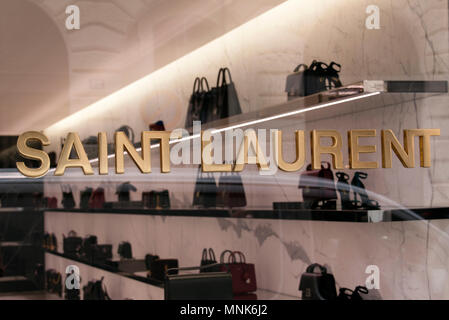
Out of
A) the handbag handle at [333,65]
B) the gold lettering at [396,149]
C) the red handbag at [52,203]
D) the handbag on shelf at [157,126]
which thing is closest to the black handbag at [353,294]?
the gold lettering at [396,149]

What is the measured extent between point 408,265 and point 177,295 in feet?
A: 3.71

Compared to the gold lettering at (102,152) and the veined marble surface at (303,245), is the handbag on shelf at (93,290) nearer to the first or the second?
the veined marble surface at (303,245)

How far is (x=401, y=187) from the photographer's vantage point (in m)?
3.45

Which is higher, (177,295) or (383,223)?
(383,223)

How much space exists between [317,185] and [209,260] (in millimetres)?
625

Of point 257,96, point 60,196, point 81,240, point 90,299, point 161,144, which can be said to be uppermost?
point 257,96

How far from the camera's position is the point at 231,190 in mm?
3336

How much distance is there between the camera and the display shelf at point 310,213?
328 cm

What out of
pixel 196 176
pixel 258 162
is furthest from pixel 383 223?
pixel 196 176

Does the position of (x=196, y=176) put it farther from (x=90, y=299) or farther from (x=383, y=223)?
(x=383, y=223)

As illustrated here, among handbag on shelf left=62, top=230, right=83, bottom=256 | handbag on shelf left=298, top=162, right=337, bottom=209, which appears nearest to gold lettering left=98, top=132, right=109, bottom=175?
handbag on shelf left=62, top=230, right=83, bottom=256

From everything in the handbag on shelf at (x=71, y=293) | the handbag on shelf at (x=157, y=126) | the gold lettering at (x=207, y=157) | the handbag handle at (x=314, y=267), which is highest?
the handbag on shelf at (x=157, y=126)

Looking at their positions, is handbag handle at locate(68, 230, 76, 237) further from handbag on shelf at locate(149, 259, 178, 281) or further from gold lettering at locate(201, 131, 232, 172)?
gold lettering at locate(201, 131, 232, 172)

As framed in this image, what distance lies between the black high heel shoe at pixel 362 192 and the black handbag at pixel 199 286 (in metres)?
0.73
